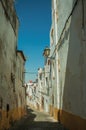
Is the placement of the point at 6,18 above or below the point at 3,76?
above

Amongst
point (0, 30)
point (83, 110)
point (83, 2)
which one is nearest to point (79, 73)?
point (83, 110)

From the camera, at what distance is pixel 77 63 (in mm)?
10641

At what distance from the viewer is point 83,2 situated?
9.29 metres

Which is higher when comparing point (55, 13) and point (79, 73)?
point (55, 13)

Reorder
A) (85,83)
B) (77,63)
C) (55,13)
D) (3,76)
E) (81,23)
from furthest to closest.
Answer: (55,13), (3,76), (77,63), (81,23), (85,83)

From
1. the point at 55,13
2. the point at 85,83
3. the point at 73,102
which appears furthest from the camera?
the point at 55,13

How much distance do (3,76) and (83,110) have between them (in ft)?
17.5

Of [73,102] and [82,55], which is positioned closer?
[82,55]

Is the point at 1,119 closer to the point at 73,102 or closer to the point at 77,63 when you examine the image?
the point at 73,102

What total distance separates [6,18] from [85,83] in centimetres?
683

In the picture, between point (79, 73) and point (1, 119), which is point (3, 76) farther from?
point (79, 73)

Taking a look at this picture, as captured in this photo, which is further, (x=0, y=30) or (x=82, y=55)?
(x=0, y=30)

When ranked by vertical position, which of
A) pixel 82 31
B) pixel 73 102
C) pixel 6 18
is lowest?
pixel 73 102

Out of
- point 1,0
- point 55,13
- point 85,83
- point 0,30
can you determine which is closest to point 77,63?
point 85,83
